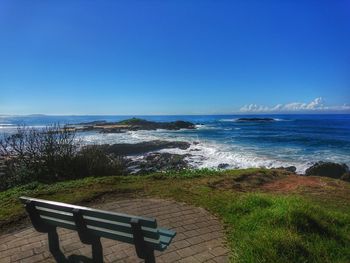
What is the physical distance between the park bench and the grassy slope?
4.51 ft

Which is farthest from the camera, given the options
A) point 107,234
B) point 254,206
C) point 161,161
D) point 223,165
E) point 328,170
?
point 161,161

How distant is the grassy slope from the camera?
13.4 ft

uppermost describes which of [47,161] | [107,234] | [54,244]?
[107,234]

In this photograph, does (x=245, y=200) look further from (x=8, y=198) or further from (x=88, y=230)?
(x=8, y=198)

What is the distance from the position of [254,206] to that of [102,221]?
3290 mm

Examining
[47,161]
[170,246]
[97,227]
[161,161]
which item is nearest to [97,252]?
[97,227]

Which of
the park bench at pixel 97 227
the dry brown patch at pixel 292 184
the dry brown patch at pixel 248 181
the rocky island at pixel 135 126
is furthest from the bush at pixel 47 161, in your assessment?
the rocky island at pixel 135 126

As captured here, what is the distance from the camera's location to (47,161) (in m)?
10.1

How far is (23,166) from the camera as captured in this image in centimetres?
1003

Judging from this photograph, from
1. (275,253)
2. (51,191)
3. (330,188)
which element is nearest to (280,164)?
(330,188)

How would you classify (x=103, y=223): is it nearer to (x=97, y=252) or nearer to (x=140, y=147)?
(x=97, y=252)

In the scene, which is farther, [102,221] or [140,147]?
[140,147]

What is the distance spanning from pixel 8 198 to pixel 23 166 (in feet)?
9.71

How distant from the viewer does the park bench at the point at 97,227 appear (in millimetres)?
3123
